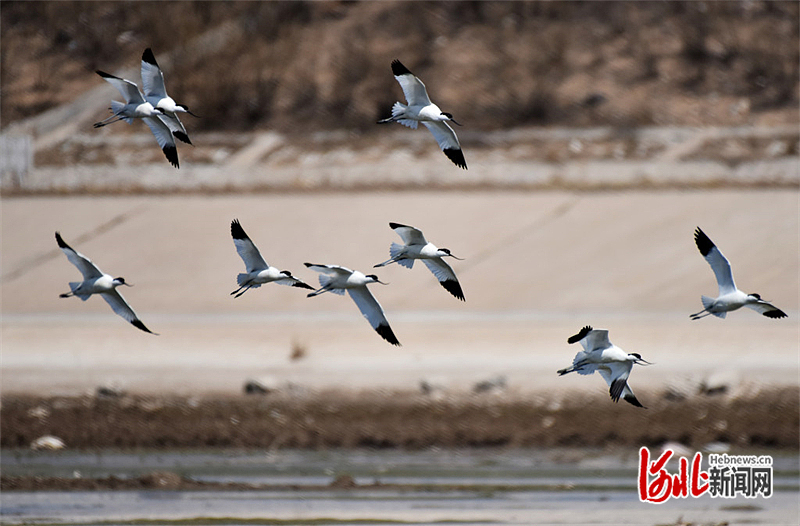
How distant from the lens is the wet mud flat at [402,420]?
2541 cm

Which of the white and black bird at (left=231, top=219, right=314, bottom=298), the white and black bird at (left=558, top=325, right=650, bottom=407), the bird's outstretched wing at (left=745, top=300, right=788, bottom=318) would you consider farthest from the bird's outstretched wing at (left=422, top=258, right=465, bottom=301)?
the bird's outstretched wing at (left=745, top=300, right=788, bottom=318)

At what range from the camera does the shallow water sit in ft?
75.3

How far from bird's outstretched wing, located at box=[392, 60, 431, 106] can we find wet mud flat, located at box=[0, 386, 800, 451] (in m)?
10.8

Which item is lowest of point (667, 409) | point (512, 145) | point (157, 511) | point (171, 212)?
point (157, 511)

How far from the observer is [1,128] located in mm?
45625

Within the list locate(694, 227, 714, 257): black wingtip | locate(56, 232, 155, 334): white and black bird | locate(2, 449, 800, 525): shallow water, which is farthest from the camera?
locate(2, 449, 800, 525): shallow water

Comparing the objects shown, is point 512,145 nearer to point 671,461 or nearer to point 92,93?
point 92,93

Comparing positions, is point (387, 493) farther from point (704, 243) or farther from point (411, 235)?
point (704, 243)

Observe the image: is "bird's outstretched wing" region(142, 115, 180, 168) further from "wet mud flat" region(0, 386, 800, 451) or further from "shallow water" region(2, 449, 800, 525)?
"wet mud flat" region(0, 386, 800, 451)

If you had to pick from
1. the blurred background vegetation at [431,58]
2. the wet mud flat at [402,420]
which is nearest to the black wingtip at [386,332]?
the wet mud flat at [402,420]

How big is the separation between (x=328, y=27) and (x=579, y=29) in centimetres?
889

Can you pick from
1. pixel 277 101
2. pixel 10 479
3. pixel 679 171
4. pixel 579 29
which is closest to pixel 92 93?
pixel 277 101

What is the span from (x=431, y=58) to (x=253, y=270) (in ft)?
103

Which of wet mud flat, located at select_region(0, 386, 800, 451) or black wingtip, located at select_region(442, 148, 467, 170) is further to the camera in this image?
wet mud flat, located at select_region(0, 386, 800, 451)
